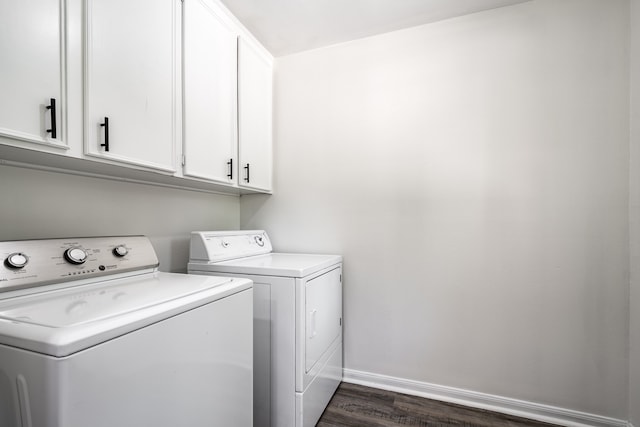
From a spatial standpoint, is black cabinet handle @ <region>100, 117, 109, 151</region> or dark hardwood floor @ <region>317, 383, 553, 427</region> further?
dark hardwood floor @ <region>317, 383, 553, 427</region>

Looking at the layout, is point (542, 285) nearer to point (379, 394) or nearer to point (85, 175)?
point (379, 394)

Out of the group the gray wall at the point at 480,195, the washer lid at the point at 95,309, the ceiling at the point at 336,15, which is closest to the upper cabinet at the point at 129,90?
the ceiling at the point at 336,15

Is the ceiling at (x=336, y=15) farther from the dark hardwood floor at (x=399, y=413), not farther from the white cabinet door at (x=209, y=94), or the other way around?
the dark hardwood floor at (x=399, y=413)

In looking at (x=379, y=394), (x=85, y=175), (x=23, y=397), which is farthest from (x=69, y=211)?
(x=379, y=394)

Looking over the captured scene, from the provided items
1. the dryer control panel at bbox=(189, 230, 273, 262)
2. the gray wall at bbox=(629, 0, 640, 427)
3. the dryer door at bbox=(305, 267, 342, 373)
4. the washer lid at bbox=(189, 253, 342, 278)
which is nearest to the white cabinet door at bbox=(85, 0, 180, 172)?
the dryer control panel at bbox=(189, 230, 273, 262)

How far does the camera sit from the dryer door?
1.51 meters

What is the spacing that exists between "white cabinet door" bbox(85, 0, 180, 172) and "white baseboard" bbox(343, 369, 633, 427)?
5.97 feet

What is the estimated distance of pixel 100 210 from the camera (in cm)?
136

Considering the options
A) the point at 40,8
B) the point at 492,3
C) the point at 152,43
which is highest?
the point at 492,3

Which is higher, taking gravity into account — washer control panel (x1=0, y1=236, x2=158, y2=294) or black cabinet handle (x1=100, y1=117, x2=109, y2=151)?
black cabinet handle (x1=100, y1=117, x2=109, y2=151)

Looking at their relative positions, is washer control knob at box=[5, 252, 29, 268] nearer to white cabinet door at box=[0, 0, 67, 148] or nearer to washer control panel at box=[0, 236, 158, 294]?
washer control panel at box=[0, 236, 158, 294]

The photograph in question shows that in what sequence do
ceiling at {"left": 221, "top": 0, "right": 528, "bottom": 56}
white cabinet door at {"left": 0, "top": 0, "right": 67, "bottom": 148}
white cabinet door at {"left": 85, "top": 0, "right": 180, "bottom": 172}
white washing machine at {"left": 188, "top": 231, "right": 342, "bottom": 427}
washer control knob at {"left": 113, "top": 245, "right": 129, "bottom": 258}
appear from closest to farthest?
white cabinet door at {"left": 0, "top": 0, "right": 67, "bottom": 148} < white cabinet door at {"left": 85, "top": 0, "right": 180, "bottom": 172} < washer control knob at {"left": 113, "top": 245, "right": 129, "bottom": 258} < white washing machine at {"left": 188, "top": 231, "right": 342, "bottom": 427} < ceiling at {"left": 221, "top": 0, "right": 528, "bottom": 56}

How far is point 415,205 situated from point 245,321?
1284 mm

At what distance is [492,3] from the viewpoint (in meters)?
1.72
